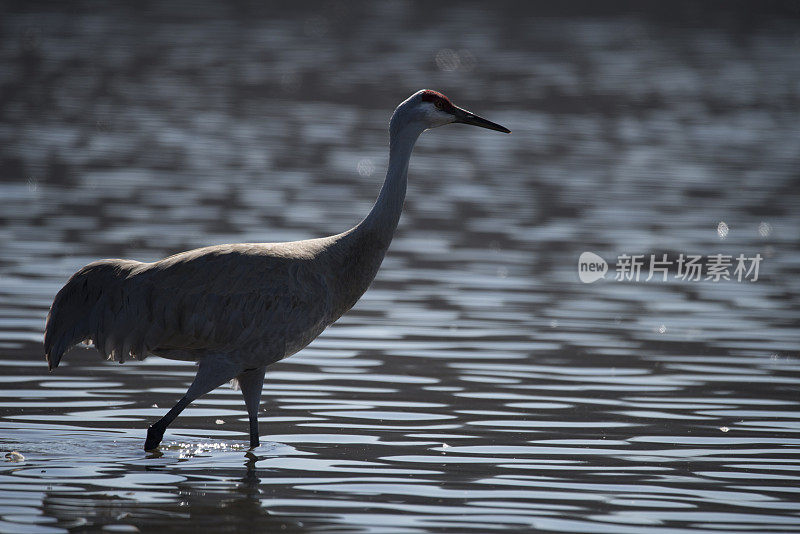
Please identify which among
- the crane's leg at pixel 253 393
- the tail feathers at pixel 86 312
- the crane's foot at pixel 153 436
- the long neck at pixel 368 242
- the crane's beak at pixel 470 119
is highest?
the crane's beak at pixel 470 119

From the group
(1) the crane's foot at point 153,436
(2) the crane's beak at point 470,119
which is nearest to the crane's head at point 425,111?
(2) the crane's beak at point 470,119

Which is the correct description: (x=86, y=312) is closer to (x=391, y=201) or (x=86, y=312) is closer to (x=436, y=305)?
(x=391, y=201)

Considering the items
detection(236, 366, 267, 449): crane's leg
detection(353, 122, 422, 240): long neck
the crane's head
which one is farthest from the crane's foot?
the crane's head

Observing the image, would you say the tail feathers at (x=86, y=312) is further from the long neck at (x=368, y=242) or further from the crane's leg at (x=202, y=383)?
the long neck at (x=368, y=242)

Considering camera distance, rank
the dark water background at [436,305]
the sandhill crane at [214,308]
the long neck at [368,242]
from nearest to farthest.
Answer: the dark water background at [436,305]
the sandhill crane at [214,308]
the long neck at [368,242]

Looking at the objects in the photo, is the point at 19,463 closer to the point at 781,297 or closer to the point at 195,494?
the point at 195,494

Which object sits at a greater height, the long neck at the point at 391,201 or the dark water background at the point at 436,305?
the long neck at the point at 391,201

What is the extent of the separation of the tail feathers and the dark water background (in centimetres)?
68

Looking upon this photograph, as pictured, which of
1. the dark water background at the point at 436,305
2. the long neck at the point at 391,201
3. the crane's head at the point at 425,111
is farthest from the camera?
the crane's head at the point at 425,111

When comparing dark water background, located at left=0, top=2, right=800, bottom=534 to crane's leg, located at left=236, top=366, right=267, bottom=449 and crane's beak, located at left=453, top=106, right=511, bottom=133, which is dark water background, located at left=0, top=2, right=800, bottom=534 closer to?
crane's leg, located at left=236, top=366, right=267, bottom=449

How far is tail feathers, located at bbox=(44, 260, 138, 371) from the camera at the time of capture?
969 cm

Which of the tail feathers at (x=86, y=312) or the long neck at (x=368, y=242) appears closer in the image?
the tail feathers at (x=86, y=312)

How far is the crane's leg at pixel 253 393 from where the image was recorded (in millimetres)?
9727

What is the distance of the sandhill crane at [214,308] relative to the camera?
9.54 m
